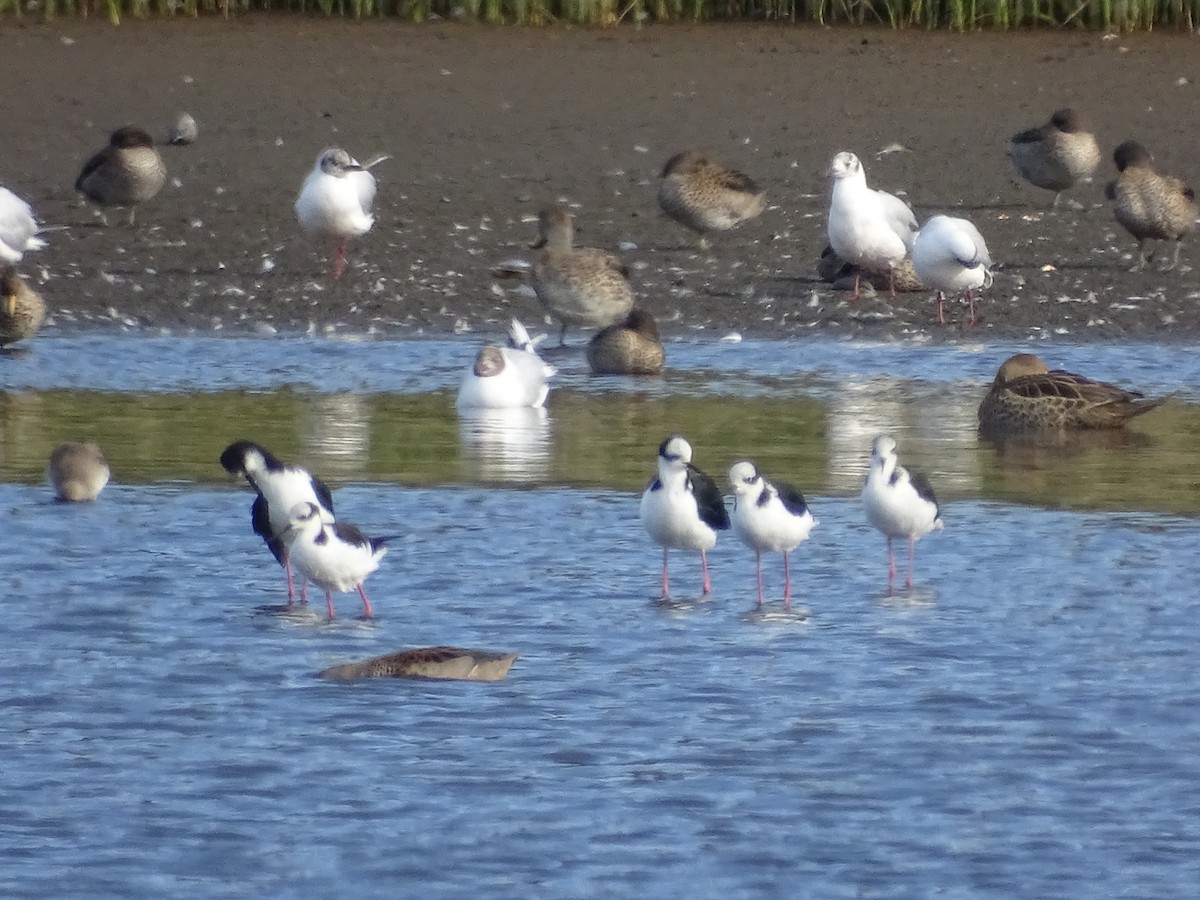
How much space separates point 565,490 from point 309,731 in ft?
12.7

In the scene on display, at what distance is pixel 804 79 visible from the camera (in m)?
21.4

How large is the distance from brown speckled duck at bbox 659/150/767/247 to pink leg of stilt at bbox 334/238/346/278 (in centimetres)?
224

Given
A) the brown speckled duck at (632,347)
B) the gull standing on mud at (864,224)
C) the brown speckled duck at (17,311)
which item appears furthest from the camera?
the gull standing on mud at (864,224)

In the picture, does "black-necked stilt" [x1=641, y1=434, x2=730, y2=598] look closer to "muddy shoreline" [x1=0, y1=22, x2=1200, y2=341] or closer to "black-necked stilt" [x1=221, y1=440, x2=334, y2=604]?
"black-necked stilt" [x1=221, y1=440, x2=334, y2=604]

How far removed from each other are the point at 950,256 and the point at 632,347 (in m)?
→ 2.41

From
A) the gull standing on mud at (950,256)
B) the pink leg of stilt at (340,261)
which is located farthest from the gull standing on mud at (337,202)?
the gull standing on mud at (950,256)

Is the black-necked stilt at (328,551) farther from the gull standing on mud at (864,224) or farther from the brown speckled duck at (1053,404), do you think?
the gull standing on mud at (864,224)

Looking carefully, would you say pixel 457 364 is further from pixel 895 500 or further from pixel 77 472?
pixel 895 500

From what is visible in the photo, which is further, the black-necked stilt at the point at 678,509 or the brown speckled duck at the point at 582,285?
the brown speckled duck at the point at 582,285

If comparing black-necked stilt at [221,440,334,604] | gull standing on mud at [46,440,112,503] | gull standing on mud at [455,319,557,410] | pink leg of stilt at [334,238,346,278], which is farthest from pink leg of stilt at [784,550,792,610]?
pink leg of stilt at [334,238,346,278]

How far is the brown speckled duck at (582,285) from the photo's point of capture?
15695 millimetres

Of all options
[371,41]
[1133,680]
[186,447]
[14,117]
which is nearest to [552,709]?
[1133,680]

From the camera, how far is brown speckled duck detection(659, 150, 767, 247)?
17.3 metres

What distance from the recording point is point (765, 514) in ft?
29.1
